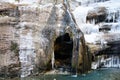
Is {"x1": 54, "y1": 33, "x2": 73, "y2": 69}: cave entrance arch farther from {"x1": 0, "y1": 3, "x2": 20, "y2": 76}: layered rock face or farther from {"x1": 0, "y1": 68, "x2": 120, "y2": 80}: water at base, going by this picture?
{"x1": 0, "y1": 3, "x2": 20, "y2": 76}: layered rock face

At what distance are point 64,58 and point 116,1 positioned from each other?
11.4 ft

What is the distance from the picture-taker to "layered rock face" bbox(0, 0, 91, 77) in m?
14.1

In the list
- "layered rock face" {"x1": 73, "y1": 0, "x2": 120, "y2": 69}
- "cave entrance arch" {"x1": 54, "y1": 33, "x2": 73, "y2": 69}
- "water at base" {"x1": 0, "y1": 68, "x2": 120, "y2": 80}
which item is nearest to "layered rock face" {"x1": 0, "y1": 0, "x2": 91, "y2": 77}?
"cave entrance arch" {"x1": 54, "y1": 33, "x2": 73, "y2": 69}

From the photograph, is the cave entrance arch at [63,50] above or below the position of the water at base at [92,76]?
above

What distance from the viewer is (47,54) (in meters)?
14.5

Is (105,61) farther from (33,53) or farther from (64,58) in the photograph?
(33,53)

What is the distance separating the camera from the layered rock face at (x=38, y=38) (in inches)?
555

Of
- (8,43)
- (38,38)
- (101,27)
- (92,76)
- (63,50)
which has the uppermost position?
(101,27)

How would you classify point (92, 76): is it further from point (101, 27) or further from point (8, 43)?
point (8, 43)

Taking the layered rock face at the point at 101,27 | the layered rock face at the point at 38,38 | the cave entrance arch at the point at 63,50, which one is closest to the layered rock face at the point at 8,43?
the layered rock face at the point at 38,38

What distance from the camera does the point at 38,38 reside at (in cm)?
1454

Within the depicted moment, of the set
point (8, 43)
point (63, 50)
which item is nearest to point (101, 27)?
point (63, 50)

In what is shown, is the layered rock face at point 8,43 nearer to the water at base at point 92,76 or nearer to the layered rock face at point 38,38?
the layered rock face at point 38,38

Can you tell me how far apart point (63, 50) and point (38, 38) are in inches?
60.7
